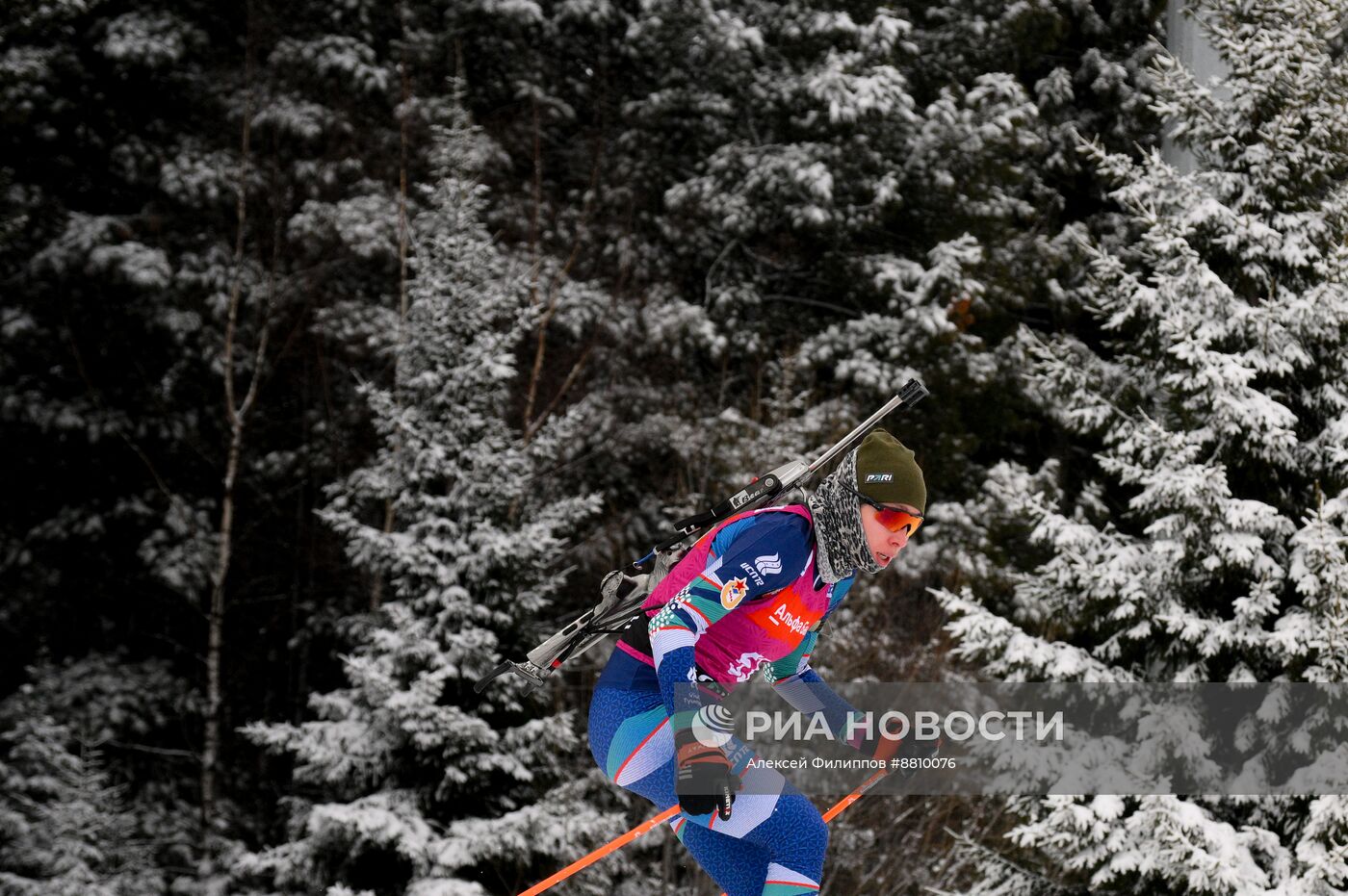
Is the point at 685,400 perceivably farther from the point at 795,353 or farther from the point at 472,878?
the point at 472,878

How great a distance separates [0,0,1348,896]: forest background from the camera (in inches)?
335

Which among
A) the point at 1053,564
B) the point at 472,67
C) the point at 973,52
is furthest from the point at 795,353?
the point at 1053,564

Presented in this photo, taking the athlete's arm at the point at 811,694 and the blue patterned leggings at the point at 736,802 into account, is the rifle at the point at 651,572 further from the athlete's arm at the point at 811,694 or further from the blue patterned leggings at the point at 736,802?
the athlete's arm at the point at 811,694

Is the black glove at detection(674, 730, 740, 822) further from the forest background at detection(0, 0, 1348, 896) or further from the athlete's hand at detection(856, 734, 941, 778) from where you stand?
the forest background at detection(0, 0, 1348, 896)

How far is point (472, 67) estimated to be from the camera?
17.4m

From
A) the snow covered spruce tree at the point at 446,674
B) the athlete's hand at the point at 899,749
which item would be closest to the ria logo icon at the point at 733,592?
the athlete's hand at the point at 899,749

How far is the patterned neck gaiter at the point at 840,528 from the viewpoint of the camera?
10.4ft

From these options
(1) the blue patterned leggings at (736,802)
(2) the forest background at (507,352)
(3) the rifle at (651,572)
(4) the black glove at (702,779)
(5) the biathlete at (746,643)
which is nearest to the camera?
(4) the black glove at (702,779)

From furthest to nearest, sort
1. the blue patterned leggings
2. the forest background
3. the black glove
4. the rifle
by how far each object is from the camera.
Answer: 1. the forest background
2. the rifle
3. the blue patterned leggings
4. the black glove

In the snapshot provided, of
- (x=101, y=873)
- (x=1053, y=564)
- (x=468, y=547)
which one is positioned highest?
(x=1053, y=564)

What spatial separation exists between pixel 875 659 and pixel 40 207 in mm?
11653

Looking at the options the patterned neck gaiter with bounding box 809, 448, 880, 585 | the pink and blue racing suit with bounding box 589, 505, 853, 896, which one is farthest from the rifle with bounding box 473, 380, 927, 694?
the patterned neck gaiter with bounding box 809, 448, 880, 585

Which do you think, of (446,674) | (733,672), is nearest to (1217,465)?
(733,672)

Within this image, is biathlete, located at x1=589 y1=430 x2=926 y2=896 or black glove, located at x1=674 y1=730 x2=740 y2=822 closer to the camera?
black glove, located at x1=674 y1=730 x2=740 y2=822
